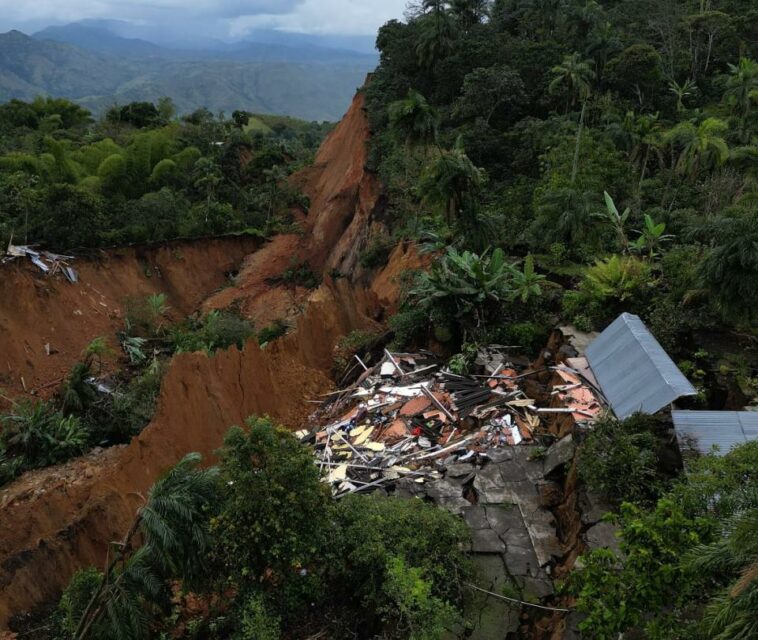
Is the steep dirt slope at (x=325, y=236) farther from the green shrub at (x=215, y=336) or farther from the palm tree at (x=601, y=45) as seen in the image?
the palm tree at (x=601, y=45)

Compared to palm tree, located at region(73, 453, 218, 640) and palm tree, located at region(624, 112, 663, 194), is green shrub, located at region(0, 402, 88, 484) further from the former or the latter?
palm tree, located at region(624, 112, 663, 194)

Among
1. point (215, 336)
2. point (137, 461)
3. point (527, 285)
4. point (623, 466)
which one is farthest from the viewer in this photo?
point (215, 336)

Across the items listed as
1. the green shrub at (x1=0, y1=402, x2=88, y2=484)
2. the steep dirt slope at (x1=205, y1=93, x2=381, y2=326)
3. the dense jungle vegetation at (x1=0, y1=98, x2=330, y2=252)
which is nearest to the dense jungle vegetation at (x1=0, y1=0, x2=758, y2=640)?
the dense jungle vegetation at (x1=0, y1=98, x2=330, y2=252)

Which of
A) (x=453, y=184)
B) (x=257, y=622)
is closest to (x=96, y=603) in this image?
(x=257, y=622)

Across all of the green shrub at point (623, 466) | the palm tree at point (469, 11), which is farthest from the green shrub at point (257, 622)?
the palm tree at point (469, 11)

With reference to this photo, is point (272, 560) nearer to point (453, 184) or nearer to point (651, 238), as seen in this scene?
point (453, 184)

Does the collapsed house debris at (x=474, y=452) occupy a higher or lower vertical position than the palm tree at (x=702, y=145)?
lower
